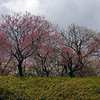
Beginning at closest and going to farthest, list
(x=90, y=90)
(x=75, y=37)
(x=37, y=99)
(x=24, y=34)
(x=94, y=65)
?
(x=37, y=99) → (x=90, y=90) → (x=24, y=34) → (x=75, y=37) → (x=94, y=65)

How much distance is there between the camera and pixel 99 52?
1981 cm

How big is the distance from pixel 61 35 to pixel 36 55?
5.31m

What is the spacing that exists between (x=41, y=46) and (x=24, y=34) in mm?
3037

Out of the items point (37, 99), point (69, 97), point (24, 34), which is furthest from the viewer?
point (24, 34)

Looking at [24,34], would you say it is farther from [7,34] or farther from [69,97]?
[69,97]

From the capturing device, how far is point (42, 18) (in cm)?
1855

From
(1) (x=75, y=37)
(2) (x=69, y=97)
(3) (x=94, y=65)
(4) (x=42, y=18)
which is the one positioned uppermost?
(4) (x=42, y=18)

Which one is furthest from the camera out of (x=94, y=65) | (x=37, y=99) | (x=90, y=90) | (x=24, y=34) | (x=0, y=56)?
(x=94, y=65)

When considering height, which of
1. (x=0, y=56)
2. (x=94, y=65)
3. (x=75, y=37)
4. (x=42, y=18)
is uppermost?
(x=42, y=18)

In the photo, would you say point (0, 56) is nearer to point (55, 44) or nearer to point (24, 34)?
point (24, 34)

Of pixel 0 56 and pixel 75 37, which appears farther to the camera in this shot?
pixel 0 56

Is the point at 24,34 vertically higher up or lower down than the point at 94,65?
higher up

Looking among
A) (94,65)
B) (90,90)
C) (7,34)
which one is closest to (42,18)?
(7,34)

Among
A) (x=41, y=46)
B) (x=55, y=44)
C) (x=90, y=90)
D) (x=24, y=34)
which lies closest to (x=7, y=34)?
(x=24, y=34)
